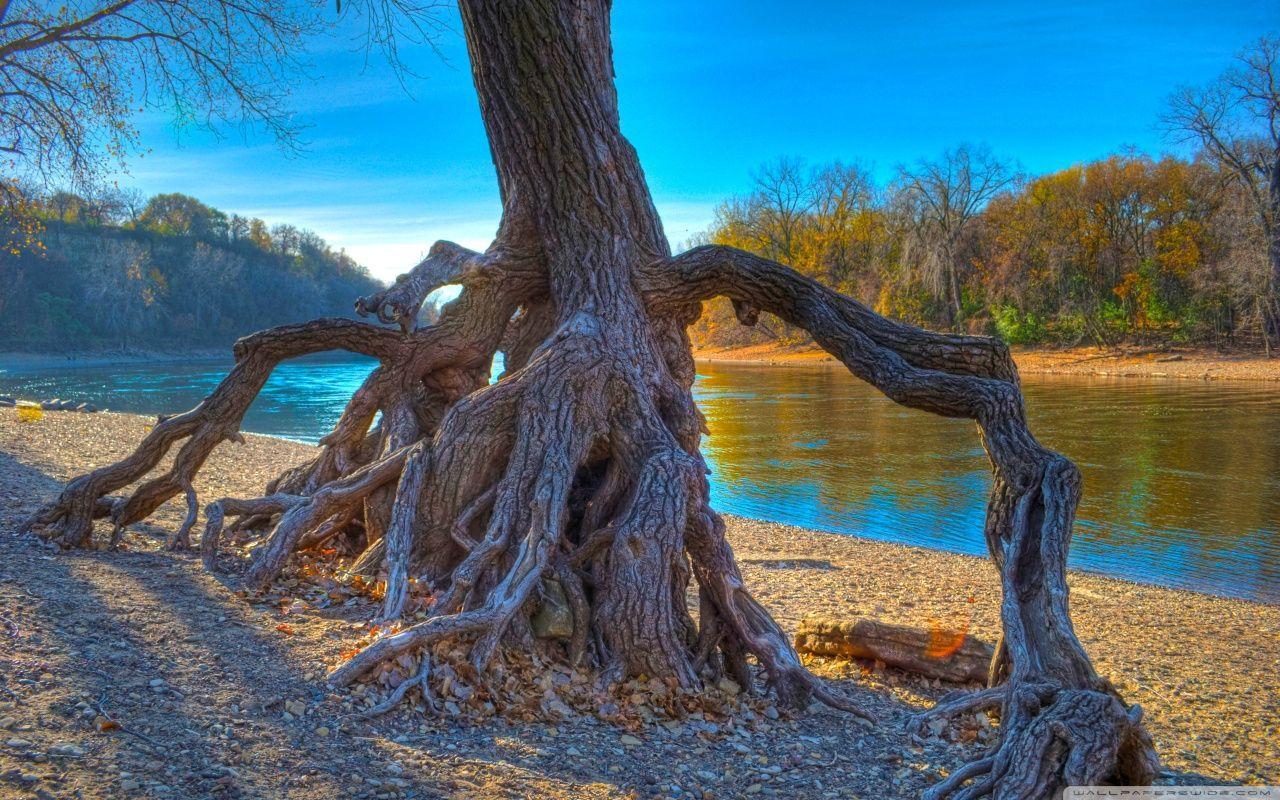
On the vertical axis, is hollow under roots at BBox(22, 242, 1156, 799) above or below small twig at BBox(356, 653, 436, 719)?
above

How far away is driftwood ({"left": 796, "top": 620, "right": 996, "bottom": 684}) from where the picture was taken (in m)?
6.19

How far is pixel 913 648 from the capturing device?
6285mm

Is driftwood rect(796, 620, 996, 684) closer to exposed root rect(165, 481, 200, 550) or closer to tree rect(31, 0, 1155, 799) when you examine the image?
tree rect(31, 0, 1155, 799)

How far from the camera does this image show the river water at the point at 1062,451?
477 inches

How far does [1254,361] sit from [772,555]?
3441 centimetres

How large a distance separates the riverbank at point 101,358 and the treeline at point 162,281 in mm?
997

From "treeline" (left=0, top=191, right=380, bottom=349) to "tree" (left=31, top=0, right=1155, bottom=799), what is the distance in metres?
50.3

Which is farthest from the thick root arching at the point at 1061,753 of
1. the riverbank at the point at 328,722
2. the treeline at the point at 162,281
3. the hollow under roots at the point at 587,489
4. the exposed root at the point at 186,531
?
the treeline at the point at 162,281

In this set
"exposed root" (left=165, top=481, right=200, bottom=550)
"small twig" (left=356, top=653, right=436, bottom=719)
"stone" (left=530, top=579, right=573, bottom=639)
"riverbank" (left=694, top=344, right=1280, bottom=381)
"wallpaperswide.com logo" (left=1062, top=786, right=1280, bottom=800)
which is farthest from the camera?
"riverbank" (left=694, top=344, right=1280, bottom=381)

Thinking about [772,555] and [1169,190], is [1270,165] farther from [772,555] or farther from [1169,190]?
[772,555]

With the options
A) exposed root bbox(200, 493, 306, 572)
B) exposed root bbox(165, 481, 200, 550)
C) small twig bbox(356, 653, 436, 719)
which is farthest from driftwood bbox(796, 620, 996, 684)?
exposed root bbox(165, 481, 200, 550)

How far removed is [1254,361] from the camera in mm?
35562

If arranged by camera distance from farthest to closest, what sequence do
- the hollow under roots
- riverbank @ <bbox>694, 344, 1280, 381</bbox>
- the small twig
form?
riverbank @ <bbox>694, 344, 1280, 381</bbox> < the hollow under roots < the small twig

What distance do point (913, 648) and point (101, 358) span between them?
7878 cm
